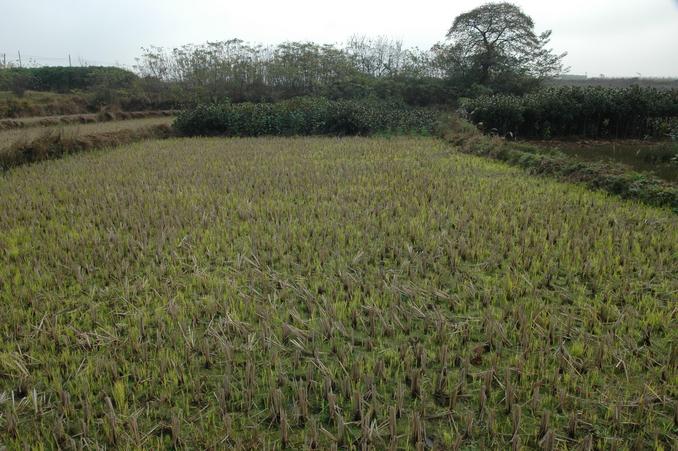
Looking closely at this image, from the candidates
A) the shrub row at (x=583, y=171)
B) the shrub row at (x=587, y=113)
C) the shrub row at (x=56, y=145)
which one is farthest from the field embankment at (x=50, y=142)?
the shrub row at (x=587, y=113)

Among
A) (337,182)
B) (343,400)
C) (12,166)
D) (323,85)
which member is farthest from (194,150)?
(323,85)

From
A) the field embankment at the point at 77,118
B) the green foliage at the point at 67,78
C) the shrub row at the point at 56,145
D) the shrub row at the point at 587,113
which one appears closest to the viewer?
the shrub row at the point at 56,145

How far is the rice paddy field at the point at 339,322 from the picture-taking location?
2.02m

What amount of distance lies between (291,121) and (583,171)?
8827 mm

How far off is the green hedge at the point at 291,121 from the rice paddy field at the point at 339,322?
25.4 ft

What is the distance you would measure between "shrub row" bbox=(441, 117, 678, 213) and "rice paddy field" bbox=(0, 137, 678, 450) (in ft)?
0.97

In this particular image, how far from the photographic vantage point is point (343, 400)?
2.19 metres

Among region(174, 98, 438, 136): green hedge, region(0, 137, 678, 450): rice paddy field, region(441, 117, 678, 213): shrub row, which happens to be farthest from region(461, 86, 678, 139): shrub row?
region(0, 137, 678, 450): rice paddy field

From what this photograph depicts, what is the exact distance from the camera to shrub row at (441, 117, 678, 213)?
17.7 feet

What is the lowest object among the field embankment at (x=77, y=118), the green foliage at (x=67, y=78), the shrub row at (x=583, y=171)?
the shrub row at (x=583, y=171)

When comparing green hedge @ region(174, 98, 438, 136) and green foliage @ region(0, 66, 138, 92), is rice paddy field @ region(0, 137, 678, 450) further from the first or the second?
green foliage @ region(0, 66, 138, 92)

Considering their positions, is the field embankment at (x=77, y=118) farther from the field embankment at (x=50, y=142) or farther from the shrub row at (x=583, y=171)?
the shrub row at (x=583, y=171)

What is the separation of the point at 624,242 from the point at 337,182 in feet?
12.5

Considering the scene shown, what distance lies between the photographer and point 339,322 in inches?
111
